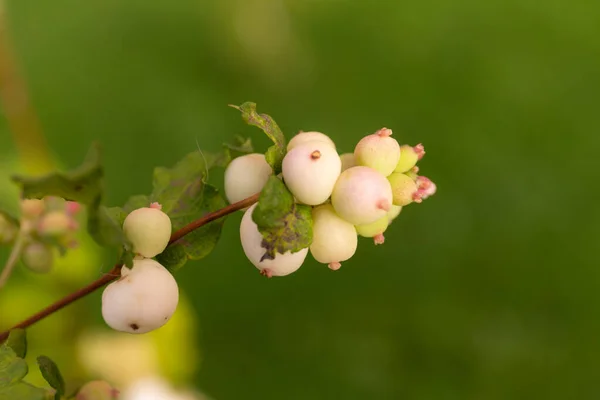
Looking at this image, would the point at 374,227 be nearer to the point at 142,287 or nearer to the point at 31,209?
the point at 142,287

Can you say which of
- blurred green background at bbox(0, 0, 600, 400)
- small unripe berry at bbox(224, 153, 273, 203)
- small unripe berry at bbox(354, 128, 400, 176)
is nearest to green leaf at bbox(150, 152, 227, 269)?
small unripe berry at bbox(224, 153, 273, 203)

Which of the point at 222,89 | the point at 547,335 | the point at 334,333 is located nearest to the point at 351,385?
the point at 334,333

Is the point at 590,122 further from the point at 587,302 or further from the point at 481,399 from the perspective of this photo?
the point at 481,399

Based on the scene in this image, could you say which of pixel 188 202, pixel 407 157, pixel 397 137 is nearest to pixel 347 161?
pixel 407 157

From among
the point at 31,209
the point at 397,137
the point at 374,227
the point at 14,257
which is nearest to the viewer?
the point at 374,227

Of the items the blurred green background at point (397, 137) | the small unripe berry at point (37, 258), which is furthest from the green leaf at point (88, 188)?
the blurred green background at point (397, 137)

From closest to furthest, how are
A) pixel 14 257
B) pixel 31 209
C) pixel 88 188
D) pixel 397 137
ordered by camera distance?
pixel 88 188 → pixel 14 257 → pixel 31 209 → pixel 397 137
